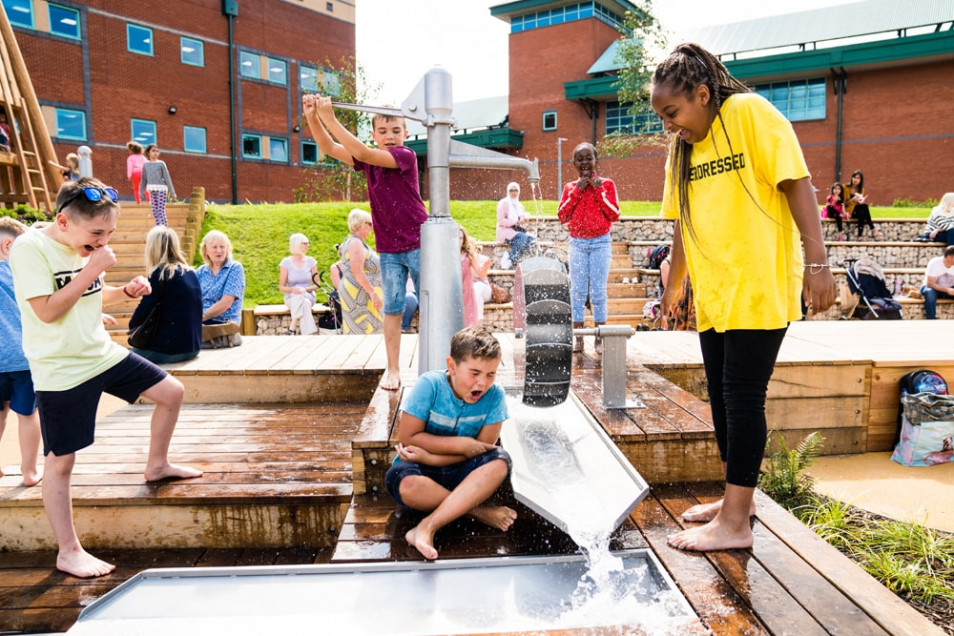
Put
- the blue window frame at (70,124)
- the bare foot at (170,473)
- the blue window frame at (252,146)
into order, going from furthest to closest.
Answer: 1. the blue window frame at (252,146)
2. the blue window frame at (70,124)
3. the bare foot at (170,473)

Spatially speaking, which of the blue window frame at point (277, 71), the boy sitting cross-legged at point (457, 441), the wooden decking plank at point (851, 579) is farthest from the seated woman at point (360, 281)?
the blue window frame at point (277, 71)

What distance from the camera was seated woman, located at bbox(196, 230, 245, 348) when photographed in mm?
5918

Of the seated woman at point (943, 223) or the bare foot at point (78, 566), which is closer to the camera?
the bare foot at point (78, 566)

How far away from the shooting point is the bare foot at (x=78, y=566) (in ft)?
9.30

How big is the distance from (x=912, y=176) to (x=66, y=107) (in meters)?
28.3

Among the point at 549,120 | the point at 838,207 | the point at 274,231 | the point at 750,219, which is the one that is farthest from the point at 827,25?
the point at 750,219

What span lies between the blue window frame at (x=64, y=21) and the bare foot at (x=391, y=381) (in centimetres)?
2307

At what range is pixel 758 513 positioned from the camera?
261 cm

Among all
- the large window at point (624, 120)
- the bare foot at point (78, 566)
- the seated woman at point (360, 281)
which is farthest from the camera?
the large window at point (624, 120)

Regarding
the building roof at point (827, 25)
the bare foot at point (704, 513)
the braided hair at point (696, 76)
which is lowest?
the bare foot at point (704, 513)

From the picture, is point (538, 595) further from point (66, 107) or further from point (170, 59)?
point (170, 59)

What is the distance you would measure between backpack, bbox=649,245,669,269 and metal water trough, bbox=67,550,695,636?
371 inches

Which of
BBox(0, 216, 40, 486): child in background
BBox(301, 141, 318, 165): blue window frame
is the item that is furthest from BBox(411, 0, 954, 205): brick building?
BBox(0, 216, 40, 486): child in background

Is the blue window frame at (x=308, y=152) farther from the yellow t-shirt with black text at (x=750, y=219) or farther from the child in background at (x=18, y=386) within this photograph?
the yellow t-shirt with black text at (x=750, y=219)
